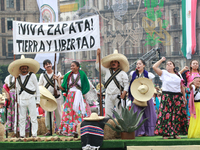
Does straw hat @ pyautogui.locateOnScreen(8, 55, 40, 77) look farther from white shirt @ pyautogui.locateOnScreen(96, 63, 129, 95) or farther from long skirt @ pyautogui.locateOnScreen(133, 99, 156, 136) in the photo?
long skirt @ pyautogui.locateOnScreen(133, 99, 156, 136)

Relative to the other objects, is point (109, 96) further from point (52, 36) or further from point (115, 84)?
point (52, 36)

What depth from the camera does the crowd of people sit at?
5965mm

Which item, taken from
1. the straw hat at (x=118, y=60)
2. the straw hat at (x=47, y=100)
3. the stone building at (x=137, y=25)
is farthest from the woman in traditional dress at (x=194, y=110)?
the stone building at (x=137, y=25)

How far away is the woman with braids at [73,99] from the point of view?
6906 mm

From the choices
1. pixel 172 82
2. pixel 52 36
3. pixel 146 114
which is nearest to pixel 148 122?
pixel 146 114

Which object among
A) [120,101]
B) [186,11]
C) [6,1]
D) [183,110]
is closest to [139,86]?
[120,101]

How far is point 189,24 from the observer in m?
37.3

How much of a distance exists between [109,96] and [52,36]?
190cm

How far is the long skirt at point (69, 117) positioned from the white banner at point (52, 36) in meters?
1.08

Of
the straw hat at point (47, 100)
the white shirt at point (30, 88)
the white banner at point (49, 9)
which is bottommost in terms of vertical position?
the straw hat at point (47, 100)

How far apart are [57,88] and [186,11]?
31.9 meters

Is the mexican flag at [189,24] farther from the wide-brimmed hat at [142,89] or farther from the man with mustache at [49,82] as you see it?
the wide-brimmed hat at [142,89]

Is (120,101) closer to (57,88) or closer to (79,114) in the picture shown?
(79,114)

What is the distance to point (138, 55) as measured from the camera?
162 feet
